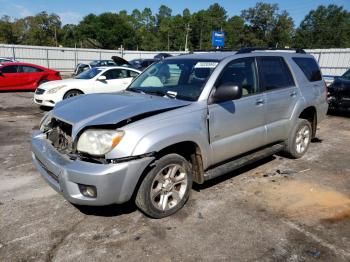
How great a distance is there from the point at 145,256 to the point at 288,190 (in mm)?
2410

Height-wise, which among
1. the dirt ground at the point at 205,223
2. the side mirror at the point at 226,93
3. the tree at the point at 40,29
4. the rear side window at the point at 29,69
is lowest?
the dirt ground at the point at 205,223

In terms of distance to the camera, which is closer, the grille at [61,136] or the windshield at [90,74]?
the grille at [61,136]

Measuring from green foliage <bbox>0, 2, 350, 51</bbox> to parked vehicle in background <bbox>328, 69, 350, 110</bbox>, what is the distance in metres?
74.3

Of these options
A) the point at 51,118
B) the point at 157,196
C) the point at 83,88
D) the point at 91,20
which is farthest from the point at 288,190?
the point at 91,20

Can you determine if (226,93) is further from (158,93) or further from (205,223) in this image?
(205,223)

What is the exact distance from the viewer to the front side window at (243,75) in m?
4.12

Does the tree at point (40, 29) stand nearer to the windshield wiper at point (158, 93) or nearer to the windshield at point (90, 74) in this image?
the windshield at point (90, 74)

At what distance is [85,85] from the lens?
10484 millimetres


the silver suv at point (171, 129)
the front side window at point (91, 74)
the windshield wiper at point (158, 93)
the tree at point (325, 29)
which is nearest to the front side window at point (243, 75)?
the silver suv at point (171, 129)

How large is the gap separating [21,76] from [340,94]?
13002mm

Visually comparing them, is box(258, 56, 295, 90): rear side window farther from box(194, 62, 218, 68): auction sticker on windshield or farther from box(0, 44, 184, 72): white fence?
box(0, 44, 184, 72): white fence

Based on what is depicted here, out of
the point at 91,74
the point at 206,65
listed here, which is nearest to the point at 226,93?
the point at 206,65

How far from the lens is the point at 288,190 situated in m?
4.45

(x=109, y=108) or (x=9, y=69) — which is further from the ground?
(x=109, y=108)
